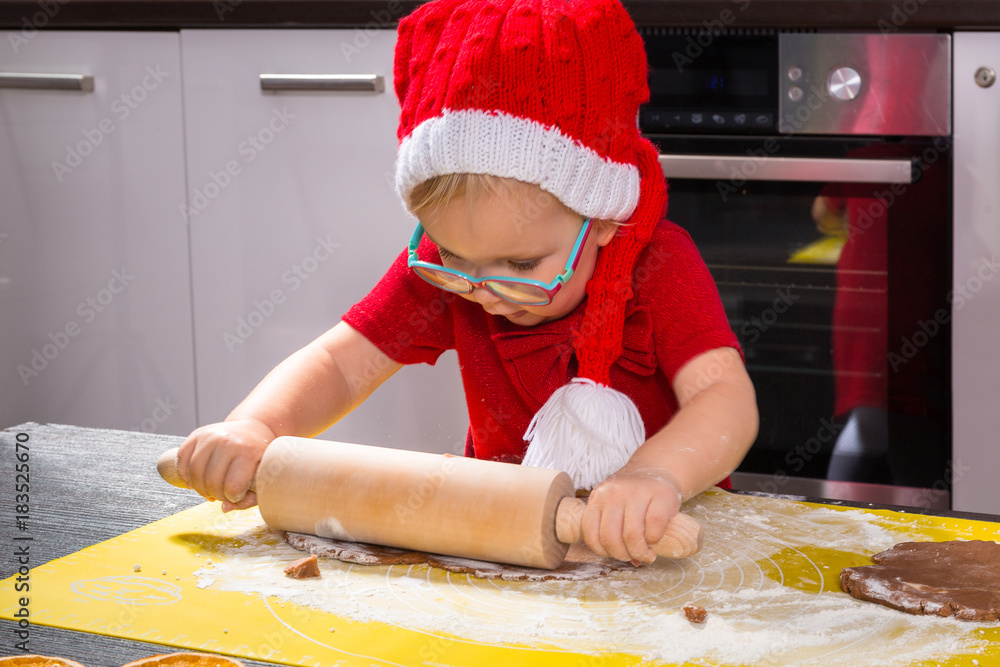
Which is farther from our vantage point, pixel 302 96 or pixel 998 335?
pixel 302 96

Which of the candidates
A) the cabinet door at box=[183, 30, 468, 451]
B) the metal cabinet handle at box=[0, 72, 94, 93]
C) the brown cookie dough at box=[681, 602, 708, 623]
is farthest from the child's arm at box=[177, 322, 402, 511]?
the metal cabinet handle at box=[0, 72, 94, 93]

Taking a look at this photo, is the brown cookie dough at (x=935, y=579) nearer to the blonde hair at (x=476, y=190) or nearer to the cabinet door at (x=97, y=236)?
the blonde hair at (x=476, y=190)

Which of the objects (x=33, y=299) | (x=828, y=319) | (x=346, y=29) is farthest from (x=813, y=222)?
(x=33, y=299)

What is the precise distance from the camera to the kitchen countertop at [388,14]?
1439mm

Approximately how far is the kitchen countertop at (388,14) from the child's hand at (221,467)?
3.35 feet

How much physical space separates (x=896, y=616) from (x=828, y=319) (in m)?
1.04

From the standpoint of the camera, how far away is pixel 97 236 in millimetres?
1848

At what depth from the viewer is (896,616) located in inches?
23.1

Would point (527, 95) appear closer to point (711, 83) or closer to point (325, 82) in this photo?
point (711, 83)

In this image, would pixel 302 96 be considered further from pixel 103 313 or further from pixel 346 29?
pixel 103 313

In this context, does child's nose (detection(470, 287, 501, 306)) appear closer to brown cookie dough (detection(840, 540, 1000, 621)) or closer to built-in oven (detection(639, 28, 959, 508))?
brown cookie dough (detection(840, 540, 1000, 621))

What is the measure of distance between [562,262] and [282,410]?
0.31 meters

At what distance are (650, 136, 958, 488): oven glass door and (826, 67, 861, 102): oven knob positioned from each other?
2.8 inches

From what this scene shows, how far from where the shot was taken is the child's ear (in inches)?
35.5
